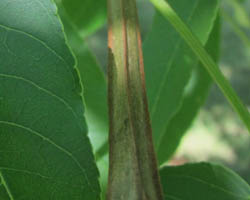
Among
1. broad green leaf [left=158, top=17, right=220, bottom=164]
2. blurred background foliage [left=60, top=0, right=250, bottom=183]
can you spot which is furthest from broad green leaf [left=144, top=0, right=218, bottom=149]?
blurred background foliage [left=60, top=0, right=250, bottom=183]

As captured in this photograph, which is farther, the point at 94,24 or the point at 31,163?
the point at 94,24

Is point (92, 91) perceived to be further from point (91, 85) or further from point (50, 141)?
point (50, 141)

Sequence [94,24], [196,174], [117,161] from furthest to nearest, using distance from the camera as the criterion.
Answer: [94,24], [196,174], [117,161]

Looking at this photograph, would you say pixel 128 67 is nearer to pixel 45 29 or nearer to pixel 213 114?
pixel 45 29

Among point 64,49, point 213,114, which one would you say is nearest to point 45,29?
point 64,49

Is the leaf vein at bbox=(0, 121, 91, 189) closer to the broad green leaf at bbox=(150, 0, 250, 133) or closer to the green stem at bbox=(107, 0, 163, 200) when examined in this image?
the green stem at bbox=(107, 0, 163, 200)

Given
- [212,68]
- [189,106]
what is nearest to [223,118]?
[189,106]

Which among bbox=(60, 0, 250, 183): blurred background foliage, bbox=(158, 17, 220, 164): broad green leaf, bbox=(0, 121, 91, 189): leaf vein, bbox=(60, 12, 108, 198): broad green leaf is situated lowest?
bbox=(60, 0, 250, 183): blurred background foliage
